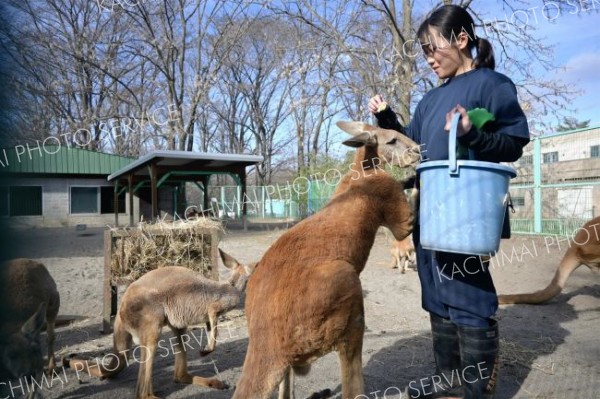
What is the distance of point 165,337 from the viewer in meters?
4.22

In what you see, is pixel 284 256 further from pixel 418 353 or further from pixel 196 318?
pixel 418 353

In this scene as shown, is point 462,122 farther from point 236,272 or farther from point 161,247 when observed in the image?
point 161,247

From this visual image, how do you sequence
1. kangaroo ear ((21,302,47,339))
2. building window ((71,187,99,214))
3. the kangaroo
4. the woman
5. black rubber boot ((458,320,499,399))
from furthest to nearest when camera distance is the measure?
building window ((71,187,99,214)) → the kangaroo → black rubber boot ((458,320,499,399)) → the woman → kangaroo ear ((21,302,47,339))

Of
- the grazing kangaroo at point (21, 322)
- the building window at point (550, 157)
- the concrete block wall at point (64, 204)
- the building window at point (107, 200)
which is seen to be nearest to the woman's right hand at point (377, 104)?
the grazing kangaroo at point (21, 322)

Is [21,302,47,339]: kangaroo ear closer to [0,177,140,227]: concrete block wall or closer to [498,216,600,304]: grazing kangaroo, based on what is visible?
[498,216,600,304]: grazing kangaroo

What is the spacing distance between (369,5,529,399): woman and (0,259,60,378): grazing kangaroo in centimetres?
190

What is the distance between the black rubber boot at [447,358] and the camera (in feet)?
8.80

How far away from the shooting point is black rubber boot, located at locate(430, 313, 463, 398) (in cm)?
268

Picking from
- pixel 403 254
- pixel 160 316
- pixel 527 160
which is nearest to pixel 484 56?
pixel 160 316

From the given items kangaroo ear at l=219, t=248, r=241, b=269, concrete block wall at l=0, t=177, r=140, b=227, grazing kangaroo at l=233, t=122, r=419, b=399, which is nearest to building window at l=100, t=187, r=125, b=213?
concrete block wall at l=0, t=177, r=140, b=227

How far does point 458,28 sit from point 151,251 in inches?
139

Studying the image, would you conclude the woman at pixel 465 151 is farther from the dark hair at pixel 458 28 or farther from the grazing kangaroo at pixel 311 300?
the grazing kangaroo at pixel 311 300

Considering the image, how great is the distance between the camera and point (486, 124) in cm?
226

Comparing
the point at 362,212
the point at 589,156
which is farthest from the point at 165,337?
the point at 589,156
